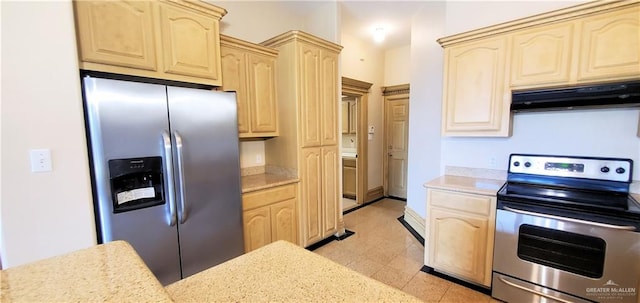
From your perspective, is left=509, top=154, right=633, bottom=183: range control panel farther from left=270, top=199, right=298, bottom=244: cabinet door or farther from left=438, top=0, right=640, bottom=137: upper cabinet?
left=270, top=199, right=298, bottom=244: cabinet door

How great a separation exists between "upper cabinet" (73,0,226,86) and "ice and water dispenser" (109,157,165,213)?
2.04 ft

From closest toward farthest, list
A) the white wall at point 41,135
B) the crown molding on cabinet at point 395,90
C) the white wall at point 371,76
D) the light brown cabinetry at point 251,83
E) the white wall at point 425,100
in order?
the white wall at point 41,135, the light brown cabinetry at point 251,83, the white wall at point 425,100, the white wall at point 371,76, the crown molding on cabinet at point 395,90

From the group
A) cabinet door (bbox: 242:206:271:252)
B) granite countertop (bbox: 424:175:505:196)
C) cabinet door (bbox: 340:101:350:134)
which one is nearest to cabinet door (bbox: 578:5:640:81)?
granite countertop (bbox: 424:175:505:196)

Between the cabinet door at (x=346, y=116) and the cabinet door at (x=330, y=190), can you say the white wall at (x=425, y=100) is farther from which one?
the cabinet door at (x=346, y=116)

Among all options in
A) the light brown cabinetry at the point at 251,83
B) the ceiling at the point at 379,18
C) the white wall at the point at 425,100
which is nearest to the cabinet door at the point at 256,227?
the light brown cabinetry at the point at 251,83

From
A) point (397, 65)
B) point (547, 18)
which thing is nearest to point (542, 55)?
point (547, 18)

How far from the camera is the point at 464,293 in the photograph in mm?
2129

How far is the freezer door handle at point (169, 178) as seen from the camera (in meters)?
1.68

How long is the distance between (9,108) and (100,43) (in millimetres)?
586

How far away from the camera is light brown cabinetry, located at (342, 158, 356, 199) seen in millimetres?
4871

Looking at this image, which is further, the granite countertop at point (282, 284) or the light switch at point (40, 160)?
the light switch at point (40, 160)

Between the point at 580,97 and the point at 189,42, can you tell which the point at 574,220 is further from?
the point at 189,42

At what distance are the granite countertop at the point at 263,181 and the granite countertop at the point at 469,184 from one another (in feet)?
4.42

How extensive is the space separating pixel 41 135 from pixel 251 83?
156 centimetres
